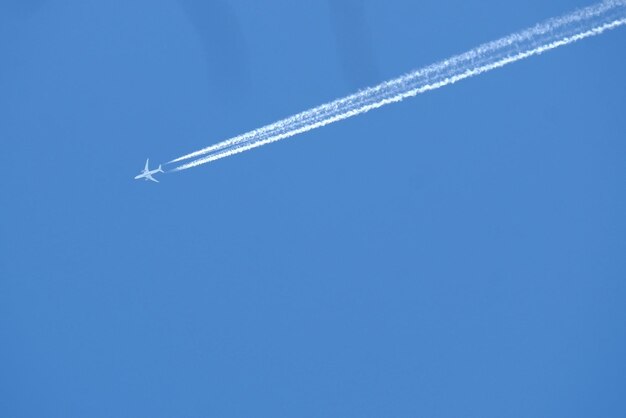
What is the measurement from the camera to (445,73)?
2.59 m

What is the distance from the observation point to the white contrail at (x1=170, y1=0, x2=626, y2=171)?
7.85ft

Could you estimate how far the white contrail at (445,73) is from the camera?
239cm

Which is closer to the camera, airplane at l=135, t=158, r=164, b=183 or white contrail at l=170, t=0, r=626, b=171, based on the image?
white contrail at l=170, t=0, r=626, b=171

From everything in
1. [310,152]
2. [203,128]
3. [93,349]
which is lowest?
[93,349]

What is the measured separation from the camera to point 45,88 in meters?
3.07

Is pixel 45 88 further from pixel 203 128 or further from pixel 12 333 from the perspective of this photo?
pixel 12 333

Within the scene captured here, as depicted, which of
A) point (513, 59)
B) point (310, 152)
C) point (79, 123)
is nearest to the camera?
point (513, 59)

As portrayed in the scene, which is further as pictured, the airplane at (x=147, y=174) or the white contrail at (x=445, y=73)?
Answer: the airplane at (x=147, y=174)

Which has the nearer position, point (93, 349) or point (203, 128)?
point (203, 128)

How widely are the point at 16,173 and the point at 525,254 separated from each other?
2.69 metres

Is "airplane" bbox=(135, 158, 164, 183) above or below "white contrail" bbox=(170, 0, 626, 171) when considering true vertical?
below

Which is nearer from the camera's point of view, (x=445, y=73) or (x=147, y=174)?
(x=445, y=73)

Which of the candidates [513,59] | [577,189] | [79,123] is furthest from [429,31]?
[79,123]

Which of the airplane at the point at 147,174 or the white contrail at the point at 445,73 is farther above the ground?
the white contrail at the point at 445,73
